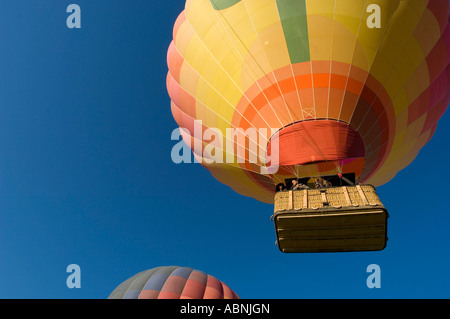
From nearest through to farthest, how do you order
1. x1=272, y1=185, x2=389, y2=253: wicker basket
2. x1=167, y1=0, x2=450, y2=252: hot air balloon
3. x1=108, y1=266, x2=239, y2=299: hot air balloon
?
x1=272, y1=185, x2=389, y2=253: wicker basket → x1=167, y1=0, x2=450, y2=252: hot air balloon → x1=108, y1=266, x2=239, y2=299: hot air balloon

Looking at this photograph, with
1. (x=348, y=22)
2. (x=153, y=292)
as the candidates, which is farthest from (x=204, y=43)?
(x=153, y=292)

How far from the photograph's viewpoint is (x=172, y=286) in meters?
9.05

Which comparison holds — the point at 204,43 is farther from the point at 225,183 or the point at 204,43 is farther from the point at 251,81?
the point at 225,183

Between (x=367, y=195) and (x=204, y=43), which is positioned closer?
(x=367, y=195)

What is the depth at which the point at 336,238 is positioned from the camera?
4051mm

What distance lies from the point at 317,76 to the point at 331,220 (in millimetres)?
2090

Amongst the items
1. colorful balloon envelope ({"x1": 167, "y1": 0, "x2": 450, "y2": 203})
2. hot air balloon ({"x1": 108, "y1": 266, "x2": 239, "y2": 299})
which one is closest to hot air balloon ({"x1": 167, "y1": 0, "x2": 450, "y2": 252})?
colorful balloon envelope ({"x1": 167, "y1": 0, "x2": 450, "y2": 203})

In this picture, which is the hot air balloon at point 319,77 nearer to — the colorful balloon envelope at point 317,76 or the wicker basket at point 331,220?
the colorful balloon envelope at point 317,76

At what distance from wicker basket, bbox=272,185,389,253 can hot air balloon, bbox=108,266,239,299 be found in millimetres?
5526

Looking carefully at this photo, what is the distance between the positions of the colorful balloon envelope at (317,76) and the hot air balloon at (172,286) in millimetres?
4959

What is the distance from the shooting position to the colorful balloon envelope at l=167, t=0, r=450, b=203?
15.5 ft

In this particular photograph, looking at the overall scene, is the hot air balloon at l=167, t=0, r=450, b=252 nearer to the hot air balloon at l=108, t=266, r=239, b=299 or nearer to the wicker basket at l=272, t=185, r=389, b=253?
the wicker basket at l=272, t=185, r=389, b=253

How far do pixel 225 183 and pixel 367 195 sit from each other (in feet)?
12.7

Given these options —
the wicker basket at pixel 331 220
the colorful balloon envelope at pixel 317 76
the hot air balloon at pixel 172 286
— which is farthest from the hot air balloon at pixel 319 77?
the hot air balloon at pixel 172 286
